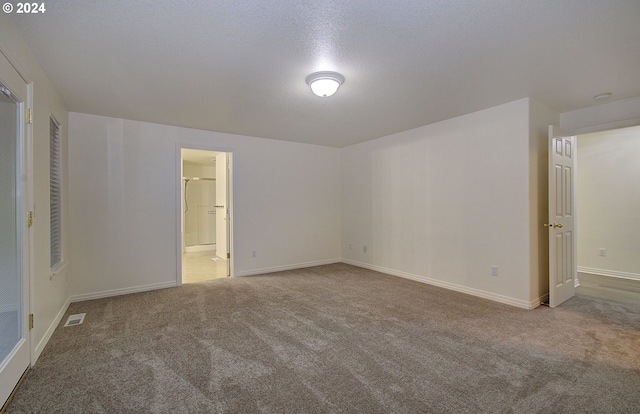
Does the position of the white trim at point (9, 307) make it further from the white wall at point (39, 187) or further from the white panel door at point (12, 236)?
the white wall at point (39, 187)

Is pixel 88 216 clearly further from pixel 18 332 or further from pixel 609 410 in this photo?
pixel 609 410

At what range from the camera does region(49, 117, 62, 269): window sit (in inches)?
117

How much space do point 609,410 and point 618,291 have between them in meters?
3.22

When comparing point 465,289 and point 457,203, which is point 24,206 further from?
point 465,289

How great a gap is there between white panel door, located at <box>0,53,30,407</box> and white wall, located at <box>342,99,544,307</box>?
14.1 feet

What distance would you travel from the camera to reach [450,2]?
1711mm

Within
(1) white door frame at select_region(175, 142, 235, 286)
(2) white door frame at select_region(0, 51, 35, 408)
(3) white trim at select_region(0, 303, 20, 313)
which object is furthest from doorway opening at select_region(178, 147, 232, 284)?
(3) white trim at select_region(0, 303, 20, 313)

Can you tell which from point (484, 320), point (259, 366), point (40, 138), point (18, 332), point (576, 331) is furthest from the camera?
point (484, 320)

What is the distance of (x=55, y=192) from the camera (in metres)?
3.11

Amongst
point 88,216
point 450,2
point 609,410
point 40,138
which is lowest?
point 609,410

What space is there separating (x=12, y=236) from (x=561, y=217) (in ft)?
16.8

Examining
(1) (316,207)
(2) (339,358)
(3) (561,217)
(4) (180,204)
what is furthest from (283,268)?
(3) (561,217)

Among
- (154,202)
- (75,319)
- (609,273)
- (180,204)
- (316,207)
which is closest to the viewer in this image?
(75,319)

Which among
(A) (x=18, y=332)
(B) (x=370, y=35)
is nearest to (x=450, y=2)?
(B) (x=370, y=35)
